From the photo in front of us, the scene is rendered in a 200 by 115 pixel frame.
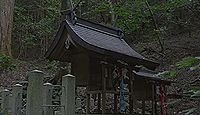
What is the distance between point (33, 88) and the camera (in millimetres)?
4707

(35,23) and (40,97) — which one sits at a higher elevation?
(35,23)

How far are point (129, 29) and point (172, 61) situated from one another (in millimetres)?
2709

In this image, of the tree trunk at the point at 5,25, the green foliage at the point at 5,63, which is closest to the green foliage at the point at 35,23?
the tree trunk at the point at 5,25

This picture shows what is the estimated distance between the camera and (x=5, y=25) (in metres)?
15.1

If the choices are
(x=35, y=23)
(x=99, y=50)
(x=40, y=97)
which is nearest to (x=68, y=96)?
(x=40, y=97)

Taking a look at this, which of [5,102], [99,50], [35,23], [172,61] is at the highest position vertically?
[35,23]

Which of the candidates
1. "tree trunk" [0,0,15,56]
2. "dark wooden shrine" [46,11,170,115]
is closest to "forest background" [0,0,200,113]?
"tree trunk" [0,0,15,56]

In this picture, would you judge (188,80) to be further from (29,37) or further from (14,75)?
(29,37)

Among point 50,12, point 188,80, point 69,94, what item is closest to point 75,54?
point 69,94

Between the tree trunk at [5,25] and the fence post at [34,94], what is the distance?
10.4 metres

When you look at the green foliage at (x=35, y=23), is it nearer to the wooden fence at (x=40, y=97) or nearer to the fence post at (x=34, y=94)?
the wooden fence at (x=40, y=97)

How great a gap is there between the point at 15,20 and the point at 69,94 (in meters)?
15.1

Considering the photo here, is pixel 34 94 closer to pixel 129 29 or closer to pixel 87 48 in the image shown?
pixel 87 48

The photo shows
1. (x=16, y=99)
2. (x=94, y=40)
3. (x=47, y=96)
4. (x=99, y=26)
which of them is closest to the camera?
(x=47, y=96)
